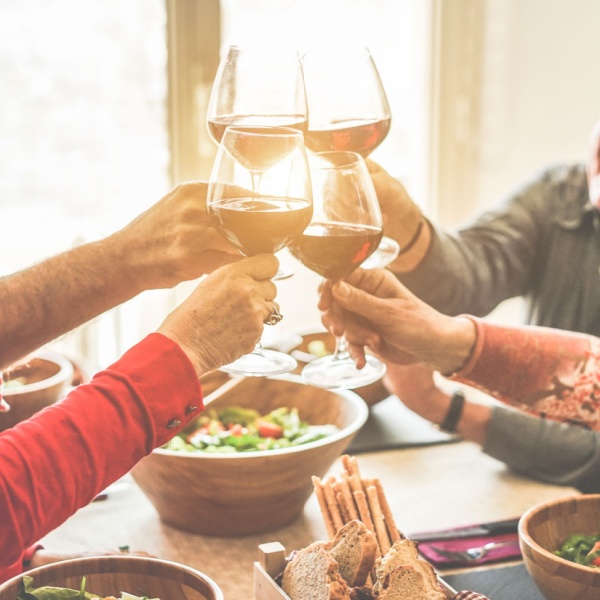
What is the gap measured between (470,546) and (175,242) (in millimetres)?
615

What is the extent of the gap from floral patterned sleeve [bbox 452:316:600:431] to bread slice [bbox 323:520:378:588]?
1.76ft

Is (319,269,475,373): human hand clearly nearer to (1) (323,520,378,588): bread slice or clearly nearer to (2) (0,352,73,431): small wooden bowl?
(1) (323,520,378,588): bread slice

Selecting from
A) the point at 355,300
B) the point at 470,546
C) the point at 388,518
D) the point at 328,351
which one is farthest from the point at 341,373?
the point at 328,351

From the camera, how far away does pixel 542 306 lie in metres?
2.37

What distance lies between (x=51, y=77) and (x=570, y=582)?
7.86 feet

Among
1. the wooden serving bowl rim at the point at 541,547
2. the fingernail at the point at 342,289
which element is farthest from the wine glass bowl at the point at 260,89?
the wooden serving bowl rim at the point at 541,547

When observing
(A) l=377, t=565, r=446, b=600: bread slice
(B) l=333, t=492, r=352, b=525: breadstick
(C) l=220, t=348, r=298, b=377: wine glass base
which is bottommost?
(B) l=333, t=492, r=352, b=525: breadstick

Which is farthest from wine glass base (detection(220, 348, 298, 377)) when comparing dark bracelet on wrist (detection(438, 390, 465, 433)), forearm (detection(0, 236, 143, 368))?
dark bracelet on wrist (detection(438, 390, 465, 433))

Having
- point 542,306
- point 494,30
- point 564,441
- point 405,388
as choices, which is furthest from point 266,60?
point 494,30

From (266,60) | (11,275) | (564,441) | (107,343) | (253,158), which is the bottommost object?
(107,343)

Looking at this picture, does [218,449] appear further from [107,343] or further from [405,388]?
[107,343]

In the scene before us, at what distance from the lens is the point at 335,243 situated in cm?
112

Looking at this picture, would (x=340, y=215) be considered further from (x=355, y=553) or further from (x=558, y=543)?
(x=558, y=543)

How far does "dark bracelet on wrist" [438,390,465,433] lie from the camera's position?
1.68 m
